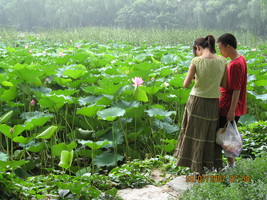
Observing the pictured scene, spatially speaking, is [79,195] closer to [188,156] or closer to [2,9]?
[188,156]

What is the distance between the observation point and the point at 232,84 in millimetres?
2402

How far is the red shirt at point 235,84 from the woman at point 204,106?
52 mm

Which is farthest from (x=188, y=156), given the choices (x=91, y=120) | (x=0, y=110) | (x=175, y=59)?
(x=175, y=59)

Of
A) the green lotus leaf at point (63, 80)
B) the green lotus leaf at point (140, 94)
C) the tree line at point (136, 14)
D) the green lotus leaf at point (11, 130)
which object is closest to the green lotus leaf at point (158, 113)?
the green lotus leaf at point (140, 94)

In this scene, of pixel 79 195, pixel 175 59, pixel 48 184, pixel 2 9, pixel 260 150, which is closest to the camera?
pixel 79 195

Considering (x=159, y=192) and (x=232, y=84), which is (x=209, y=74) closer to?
(x=232, y=84)

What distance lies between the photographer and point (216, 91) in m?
2.43

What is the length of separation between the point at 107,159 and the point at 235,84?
1.26 meters

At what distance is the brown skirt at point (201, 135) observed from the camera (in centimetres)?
245

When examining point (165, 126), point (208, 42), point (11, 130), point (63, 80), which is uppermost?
point (208, 42)

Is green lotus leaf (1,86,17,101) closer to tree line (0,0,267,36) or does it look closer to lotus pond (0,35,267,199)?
lotus pond (0,35,267,199)

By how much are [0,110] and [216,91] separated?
91.9 inches

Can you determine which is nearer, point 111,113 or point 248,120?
point 111,113

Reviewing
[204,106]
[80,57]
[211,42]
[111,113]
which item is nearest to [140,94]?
[111,113]
